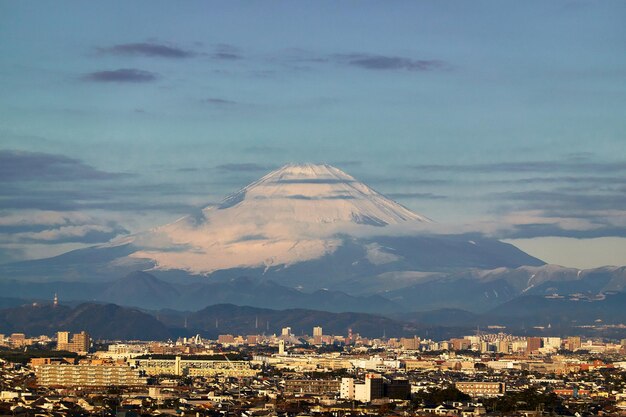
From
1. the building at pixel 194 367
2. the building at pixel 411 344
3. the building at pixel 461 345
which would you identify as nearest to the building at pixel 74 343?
the building at pixel 194 367

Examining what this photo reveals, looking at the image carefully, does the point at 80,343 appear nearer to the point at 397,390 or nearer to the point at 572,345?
the point at 572,345

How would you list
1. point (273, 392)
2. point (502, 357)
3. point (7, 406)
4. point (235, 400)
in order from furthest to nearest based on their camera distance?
point (502, 357)
point (273, 392)
point (235, 400)
point (7, 406)

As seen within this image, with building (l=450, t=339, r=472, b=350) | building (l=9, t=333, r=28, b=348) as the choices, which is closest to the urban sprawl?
building (l=9, t=333, r=28, b=348)

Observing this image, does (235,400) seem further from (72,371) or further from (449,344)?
(449,344)

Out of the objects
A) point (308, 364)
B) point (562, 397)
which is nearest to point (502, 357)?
point (308, 364)

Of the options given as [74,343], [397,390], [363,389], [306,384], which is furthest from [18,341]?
[363,389]

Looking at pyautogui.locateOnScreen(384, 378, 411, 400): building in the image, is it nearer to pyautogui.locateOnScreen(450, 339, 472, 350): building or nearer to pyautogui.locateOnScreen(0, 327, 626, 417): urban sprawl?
pyautogui.locateOnScreen(0, 327, 626, 417): urban sprawl
